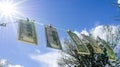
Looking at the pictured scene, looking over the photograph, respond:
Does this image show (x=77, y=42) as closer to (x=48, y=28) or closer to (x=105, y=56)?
(x=48, y=28)

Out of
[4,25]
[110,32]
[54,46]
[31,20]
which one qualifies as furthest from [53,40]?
[110,32]

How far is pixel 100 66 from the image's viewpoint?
115 feet

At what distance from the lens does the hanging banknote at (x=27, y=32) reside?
10721 mm

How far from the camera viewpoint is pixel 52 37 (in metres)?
12.0

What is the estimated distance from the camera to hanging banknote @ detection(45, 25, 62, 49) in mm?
11641

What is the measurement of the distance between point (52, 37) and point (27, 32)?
129 centimetres

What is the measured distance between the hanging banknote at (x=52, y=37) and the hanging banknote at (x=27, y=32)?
0.71 meters

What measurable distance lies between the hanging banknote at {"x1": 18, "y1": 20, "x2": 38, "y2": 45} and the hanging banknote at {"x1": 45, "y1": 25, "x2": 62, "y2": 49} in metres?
0.71

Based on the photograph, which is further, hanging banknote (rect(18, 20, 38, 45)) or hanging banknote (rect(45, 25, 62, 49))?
hanging banknote (rect(45, 25, 62, 49))

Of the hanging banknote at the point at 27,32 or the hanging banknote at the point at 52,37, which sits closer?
the hanging banknote at the point at 27,32

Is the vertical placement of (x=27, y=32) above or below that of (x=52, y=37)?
above

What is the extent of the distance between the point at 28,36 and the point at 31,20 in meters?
0.86

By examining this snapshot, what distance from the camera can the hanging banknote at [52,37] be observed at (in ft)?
38.2

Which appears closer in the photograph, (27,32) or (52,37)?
(27,32)
